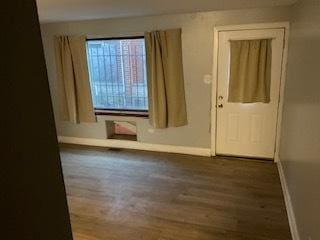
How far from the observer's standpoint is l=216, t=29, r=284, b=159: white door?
3684mm

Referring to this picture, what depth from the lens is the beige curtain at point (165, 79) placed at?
13.1 feet

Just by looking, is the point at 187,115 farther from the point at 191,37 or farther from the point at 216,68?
the point at 191,37

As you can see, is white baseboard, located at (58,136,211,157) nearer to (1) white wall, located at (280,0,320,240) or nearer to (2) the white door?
(2) the white door

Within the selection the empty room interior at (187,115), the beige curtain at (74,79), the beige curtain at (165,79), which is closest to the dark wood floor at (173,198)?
the empty room interior at (187,115)

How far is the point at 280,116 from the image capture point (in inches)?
151

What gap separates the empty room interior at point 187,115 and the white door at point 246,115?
2 cm

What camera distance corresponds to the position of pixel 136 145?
4.76m

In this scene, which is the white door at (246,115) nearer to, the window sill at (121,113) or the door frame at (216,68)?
the door frame at (216,68)

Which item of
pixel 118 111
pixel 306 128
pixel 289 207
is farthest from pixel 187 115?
pixel 306 128

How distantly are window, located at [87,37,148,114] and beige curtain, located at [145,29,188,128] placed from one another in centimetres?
26

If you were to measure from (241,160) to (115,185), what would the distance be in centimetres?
199

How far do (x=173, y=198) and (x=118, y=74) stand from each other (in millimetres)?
2431


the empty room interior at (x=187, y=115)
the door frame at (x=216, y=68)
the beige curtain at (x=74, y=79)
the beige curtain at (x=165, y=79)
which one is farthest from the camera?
the beige curtain at (x=74, y=79)

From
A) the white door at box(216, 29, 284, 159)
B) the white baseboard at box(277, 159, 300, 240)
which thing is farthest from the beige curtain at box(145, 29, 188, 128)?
the white baseboard at box(277, 159, 300, 240)
